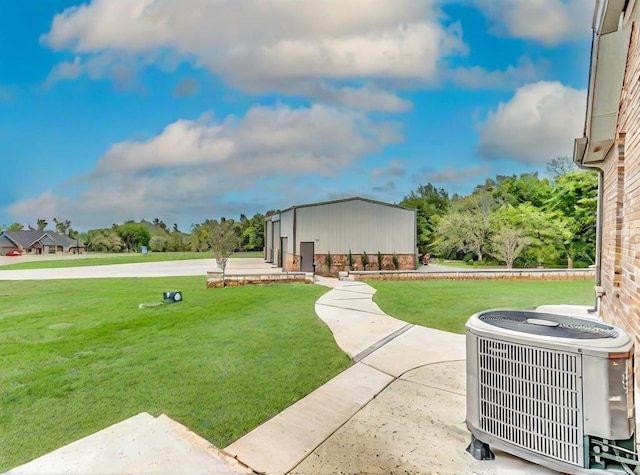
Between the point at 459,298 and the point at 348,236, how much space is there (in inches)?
358

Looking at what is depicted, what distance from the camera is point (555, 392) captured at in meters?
1.73

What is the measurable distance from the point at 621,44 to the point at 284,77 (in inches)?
525

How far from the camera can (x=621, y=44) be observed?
341 cm

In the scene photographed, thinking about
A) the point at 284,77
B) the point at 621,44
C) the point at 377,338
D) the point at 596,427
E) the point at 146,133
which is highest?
the point at 146,133

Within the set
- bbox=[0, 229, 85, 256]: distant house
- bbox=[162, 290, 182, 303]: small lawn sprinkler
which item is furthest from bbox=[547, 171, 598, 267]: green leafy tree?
bbox=[0, 229, 85, 256]: distant house

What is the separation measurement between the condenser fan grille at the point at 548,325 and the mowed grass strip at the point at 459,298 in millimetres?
3608

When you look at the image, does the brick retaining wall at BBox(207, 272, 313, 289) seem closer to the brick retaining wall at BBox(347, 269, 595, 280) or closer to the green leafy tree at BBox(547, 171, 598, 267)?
the brick retaining wall at BBox(347, 269, 595, 280)

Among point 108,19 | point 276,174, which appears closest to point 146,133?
point 276,174

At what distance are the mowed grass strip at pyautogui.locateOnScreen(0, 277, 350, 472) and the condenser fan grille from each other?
1965 millimetres

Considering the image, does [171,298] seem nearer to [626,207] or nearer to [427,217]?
[626,207]

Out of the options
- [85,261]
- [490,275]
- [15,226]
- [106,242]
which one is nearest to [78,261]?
[85,261]

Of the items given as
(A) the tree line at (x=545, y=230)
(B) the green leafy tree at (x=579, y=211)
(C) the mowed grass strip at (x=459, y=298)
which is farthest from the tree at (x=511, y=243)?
(C) the mowed grass strip at (x=459, y=298)

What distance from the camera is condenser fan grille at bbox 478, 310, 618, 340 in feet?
6.11

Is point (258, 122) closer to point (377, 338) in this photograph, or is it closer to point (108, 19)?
point (108, 19)
